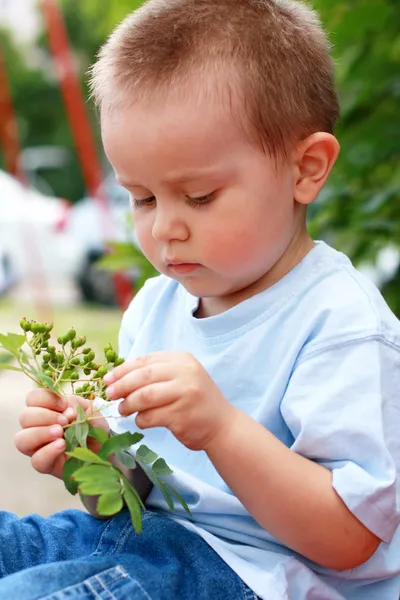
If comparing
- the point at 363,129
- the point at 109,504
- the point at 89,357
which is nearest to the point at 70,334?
the point at 89,357

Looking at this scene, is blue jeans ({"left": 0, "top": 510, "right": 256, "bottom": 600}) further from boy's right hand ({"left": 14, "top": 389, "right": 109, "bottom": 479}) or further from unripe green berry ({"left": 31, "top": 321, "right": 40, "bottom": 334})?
unripe green berry ({"left": 31, "top": 321, "right": 40, "bottom": 334})

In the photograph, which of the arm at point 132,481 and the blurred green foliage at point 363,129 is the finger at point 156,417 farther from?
the blurred green foliage at point 363,129

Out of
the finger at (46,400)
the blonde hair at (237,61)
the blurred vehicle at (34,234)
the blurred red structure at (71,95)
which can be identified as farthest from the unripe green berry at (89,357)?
the blurred vehicle at (34,234)

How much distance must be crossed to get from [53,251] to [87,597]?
31.8 feet

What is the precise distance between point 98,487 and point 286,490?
29cm

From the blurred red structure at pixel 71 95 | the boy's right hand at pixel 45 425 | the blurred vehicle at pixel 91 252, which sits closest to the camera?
the boy's right hand at pixel 45 425

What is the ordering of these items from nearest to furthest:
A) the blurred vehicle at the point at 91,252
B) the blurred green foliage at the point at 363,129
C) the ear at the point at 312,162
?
the ear at the point at 312,162, the blurred green foliage at the point at 363,129, the blurred vehicle at the point at 91,252

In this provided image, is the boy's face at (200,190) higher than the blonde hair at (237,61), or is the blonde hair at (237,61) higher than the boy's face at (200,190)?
the blonde hair at (237,61)

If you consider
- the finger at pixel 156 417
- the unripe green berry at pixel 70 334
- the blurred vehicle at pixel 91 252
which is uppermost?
the unripe green berry at pixel 70 334

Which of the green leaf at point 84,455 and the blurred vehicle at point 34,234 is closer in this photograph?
the green leaf at point 84,455

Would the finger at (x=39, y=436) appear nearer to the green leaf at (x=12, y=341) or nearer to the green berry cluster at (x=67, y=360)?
the green berry cluster at (x=67, y=360)

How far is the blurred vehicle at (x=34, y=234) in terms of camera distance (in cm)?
922

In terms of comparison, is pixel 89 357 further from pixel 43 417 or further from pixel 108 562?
pixel 108 562

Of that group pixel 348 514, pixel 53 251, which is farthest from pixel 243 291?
pixel 53 251
